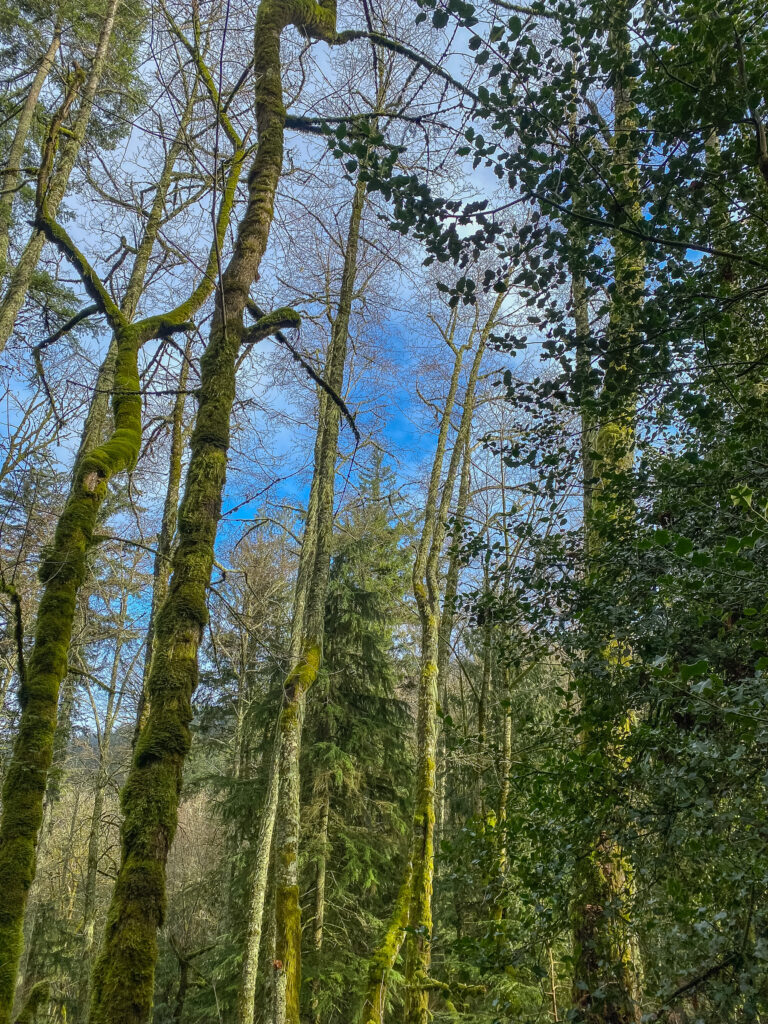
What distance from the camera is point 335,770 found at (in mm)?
9531

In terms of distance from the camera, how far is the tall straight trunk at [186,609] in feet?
7.70

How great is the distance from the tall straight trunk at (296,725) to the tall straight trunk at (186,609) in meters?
0.96

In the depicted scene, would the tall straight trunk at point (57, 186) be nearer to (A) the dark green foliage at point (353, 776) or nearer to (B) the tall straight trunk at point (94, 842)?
(B) the tall straight trunk at point (94, 842)

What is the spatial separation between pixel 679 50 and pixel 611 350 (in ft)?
4.28

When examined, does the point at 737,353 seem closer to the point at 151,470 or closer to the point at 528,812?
the point at 528,812

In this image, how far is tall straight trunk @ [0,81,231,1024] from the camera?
11.8 ft

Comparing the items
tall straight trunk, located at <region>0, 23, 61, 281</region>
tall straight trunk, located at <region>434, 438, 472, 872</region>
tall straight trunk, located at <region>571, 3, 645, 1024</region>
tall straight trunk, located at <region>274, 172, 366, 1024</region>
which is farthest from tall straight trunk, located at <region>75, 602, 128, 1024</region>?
tall straight trunk, located at <region>0, 23, 61, 281</region>

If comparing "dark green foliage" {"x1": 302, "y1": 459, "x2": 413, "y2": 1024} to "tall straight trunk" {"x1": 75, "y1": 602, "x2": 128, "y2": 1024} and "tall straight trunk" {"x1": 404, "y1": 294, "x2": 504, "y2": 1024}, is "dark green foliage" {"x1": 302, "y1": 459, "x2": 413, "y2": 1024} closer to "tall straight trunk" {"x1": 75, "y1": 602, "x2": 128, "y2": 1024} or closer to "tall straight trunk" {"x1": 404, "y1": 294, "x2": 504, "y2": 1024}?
"tall straight trunk" {"x1": 404, "y1": 294, "x2": 504, "y2": 1024}

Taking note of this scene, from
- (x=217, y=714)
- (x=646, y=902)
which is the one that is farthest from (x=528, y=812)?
(x=217, y=714)

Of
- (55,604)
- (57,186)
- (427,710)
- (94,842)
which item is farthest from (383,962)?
(57,186)

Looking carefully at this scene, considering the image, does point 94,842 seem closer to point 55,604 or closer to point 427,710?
point 427,710

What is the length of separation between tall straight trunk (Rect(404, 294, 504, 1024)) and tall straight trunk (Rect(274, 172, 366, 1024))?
111cm

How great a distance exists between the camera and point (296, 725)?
19.4 ft

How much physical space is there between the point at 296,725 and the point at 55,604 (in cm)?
266
